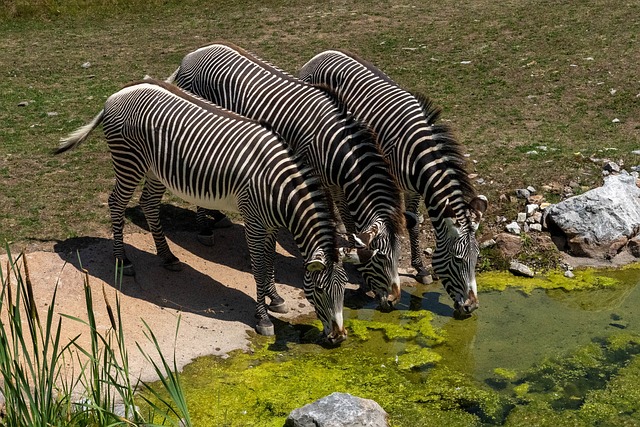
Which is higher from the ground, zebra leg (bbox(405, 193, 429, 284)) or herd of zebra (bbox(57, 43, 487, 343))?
herd of zebra (bbox(57, 43, 487, 343))

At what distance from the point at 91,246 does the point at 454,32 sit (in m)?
11.0

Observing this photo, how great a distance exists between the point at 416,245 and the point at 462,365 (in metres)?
2.04

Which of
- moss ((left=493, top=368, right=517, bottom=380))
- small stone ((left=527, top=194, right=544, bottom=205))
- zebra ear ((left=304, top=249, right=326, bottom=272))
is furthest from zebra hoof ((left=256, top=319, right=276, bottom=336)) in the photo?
small stone ((left=527, top=194, right=544, bottom=205))

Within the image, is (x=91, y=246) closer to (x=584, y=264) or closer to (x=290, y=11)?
(x=584, y=264)

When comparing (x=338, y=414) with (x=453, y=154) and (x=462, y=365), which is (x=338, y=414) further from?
(x=453, y=154)

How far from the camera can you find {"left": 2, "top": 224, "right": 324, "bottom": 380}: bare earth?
8.27 meters

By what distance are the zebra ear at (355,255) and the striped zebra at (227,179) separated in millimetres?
49

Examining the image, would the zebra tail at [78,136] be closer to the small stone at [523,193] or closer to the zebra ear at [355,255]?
the zebra ear at [355,255]

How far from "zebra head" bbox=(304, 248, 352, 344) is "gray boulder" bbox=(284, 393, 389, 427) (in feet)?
3.93

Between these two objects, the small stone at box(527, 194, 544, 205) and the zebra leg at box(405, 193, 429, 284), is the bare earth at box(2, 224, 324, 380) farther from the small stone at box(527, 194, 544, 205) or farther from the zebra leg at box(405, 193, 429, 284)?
the small stone at box(527, 194, 544, 205)

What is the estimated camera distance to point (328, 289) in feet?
25.7

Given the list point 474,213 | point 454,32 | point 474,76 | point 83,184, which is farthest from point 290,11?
point 474,213

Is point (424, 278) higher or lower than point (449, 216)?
lower

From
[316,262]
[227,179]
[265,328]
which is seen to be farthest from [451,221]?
[227,179]
